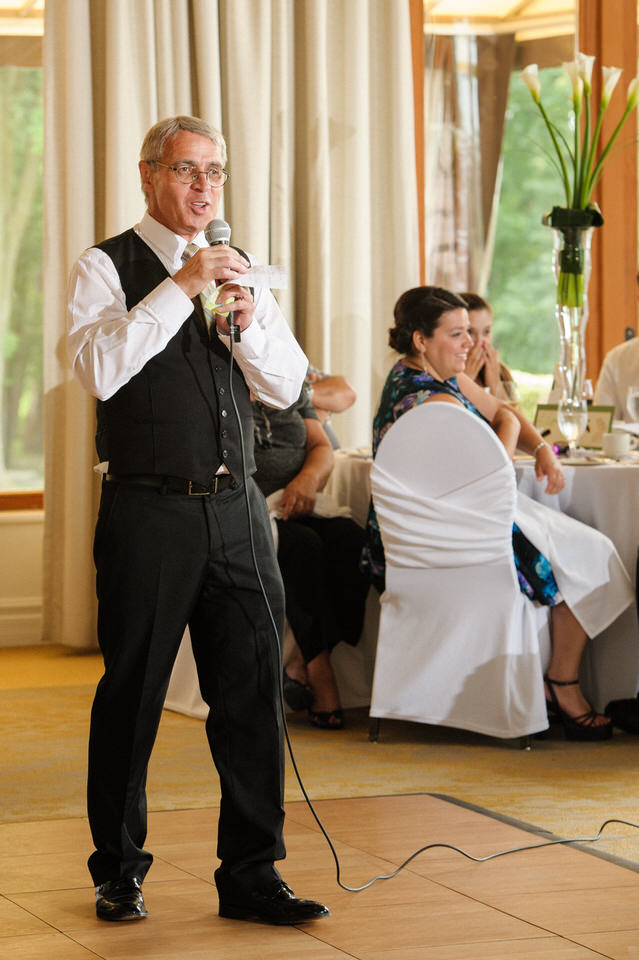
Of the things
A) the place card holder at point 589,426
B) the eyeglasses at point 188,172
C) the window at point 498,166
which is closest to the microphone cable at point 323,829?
the eyeglasses at point 188,172

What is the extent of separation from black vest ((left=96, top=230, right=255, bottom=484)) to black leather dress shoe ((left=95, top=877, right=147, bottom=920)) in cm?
74

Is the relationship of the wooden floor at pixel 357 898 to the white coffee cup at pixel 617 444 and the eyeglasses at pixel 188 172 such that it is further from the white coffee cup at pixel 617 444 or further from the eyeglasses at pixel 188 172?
the white coffee cup at pixel 617 444

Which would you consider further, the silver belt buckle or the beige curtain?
the beige curtain

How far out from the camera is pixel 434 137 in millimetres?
6055

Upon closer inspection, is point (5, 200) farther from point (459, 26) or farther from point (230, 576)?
point (230, 576)

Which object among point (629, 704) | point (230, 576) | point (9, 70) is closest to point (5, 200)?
point (9, 70)

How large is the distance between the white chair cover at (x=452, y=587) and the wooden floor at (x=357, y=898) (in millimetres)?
Result: 670

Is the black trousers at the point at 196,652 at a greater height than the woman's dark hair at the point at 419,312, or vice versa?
the woman's dark hair at the point at 419,312

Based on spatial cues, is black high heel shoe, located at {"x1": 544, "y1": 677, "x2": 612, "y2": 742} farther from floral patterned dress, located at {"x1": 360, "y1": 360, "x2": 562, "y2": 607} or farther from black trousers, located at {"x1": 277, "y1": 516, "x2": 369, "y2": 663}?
black trousers, located at {"x1": 277, "y1": 516, "x2": 369, "y2": 663}

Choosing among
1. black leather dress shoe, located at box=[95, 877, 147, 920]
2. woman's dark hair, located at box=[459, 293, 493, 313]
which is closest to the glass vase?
woman's dark hair, located at box=[459, 293, 493, 313]

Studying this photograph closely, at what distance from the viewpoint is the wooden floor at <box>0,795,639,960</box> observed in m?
2.25

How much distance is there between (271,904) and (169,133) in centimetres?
135

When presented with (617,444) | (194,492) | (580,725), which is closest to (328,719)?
(580,725)

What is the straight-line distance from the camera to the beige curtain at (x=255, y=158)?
511cm
